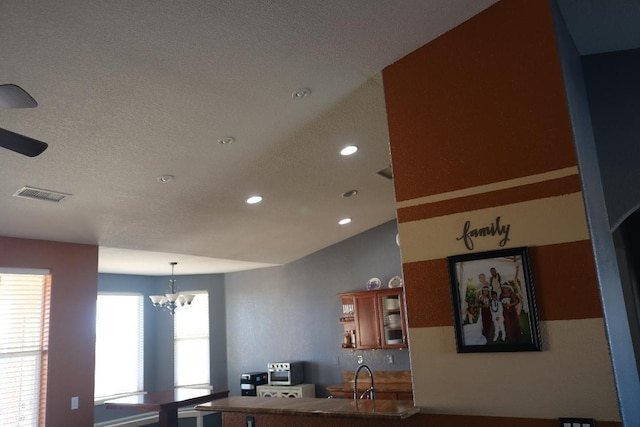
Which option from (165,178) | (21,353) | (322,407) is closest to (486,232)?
(322,407)

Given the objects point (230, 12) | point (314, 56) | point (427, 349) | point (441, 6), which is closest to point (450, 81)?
point (441, 6)

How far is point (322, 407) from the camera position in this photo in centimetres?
321

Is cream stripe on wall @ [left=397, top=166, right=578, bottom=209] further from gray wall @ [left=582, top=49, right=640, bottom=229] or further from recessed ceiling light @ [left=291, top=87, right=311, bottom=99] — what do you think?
gray wall @ [left=582, top=49, right=640, bottom=229]

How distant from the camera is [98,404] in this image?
26.1ft

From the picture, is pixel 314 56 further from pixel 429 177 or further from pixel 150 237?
pixel 150 237

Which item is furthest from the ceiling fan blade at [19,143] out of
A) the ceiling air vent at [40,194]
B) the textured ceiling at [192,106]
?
the ceiling air vent at [40,194]

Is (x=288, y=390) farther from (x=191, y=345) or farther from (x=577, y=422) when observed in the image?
(x=577, y=422)

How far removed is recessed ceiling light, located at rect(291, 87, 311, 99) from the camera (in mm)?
3756

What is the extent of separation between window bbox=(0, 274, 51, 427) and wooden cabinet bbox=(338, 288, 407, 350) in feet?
13.6

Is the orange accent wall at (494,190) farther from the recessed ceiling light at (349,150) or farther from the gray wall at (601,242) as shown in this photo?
the recessed ceiling light at (349,150)

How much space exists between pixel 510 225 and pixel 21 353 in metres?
4.82

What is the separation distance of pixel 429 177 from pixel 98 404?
6868 millimetres

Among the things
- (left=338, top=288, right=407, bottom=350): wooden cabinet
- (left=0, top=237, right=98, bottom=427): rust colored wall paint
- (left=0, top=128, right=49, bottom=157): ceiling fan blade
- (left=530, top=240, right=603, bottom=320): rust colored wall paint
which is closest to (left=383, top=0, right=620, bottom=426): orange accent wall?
(left=530, top=240, right=603, bottom=320): rust colored wall paint

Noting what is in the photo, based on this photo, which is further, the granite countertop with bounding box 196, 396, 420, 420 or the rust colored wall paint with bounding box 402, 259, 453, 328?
the rust colored wall paint with bounding box 402, 259, 453, 328
